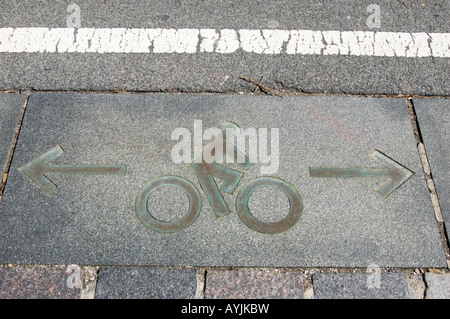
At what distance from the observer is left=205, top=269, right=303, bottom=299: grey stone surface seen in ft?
6.65

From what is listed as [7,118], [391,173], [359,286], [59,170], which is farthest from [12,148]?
[391,173]

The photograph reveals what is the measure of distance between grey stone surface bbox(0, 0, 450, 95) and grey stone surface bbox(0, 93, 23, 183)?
0.12 meters

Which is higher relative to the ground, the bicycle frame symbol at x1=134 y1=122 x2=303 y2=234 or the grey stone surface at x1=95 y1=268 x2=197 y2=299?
the bicycle frame symbol at x1=134 y1=122 x2=303 y2=234

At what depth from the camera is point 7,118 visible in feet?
8.46

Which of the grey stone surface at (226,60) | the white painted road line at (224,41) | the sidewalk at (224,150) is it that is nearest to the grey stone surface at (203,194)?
the sidewalk at (224,150)

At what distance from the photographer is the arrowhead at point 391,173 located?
2.33 m

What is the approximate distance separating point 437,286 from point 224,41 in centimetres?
223

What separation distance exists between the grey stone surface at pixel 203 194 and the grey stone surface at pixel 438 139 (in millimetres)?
96

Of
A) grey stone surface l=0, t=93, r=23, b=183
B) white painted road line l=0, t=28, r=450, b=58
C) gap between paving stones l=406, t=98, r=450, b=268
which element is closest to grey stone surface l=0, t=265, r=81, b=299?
grey stone surface l=0, t=93, r=23, b=183

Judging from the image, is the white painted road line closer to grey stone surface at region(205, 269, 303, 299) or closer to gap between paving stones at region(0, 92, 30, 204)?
gap between paving stones at region(0, 92, 30, 204)

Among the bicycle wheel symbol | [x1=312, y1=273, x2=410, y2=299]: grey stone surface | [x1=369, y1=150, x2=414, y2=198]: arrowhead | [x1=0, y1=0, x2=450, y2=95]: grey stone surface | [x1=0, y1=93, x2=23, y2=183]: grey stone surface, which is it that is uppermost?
[x1=0, y1=0, x2=450, y2=95]: grey stone surface

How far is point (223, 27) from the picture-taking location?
3098 mm

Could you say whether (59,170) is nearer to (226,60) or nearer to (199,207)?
(199,207)

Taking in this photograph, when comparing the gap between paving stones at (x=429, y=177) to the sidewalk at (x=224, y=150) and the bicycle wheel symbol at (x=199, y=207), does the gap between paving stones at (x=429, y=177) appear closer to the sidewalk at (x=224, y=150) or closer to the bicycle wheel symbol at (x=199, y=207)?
the sidewalk at (x=224, y=150)
